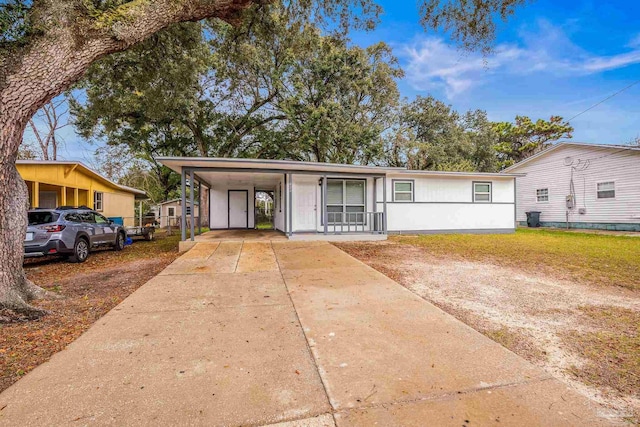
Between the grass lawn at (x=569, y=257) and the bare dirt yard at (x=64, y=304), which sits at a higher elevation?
the grass lawn at (x=569, y=257)

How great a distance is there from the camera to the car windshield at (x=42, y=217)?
22.0 feet

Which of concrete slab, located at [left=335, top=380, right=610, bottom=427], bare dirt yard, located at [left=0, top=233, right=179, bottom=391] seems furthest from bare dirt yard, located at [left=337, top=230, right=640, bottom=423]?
bare dirt yard, located at [left=0, top=233, right=179, bottom=391]

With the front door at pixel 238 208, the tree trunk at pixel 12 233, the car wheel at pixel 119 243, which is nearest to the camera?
the tree trunk at pixel 12 233

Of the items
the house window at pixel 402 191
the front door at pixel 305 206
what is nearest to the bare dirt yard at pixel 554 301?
the front door at pixel 305 206

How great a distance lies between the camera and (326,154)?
61.7ft

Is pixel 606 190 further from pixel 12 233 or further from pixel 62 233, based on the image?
pixel 62 233

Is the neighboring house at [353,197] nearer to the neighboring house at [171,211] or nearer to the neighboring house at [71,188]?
the neighboring house at [71,188]

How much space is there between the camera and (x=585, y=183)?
48.6ft

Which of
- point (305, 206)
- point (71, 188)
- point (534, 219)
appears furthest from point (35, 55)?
point (534, 219)

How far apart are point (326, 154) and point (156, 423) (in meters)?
17.9

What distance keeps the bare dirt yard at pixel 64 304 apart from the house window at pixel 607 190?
18.8 metres

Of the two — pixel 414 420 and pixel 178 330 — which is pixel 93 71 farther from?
pixel 414 420

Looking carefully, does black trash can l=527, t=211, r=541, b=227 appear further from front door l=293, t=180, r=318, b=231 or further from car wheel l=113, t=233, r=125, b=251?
car wheel l=113, t=233, r=125, b=251

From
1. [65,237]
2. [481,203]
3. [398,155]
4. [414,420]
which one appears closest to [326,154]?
[398,155]
